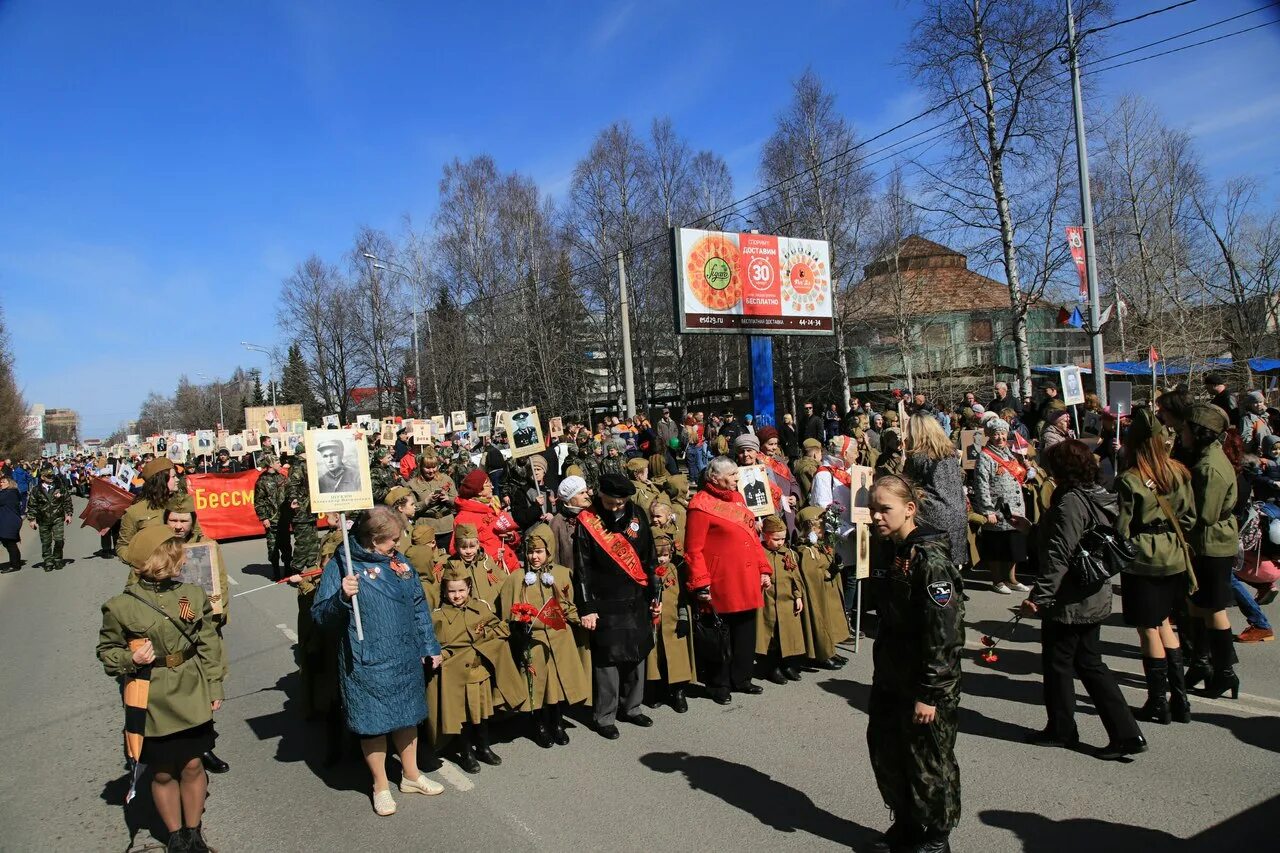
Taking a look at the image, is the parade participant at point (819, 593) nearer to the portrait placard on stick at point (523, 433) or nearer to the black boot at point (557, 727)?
the black boot at point (557, 727)

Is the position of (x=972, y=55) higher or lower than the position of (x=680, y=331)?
higher

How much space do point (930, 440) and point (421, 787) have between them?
4.43m

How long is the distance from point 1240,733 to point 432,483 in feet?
25.8

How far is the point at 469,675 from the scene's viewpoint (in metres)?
5.05

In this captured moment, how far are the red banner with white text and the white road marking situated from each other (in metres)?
14.5

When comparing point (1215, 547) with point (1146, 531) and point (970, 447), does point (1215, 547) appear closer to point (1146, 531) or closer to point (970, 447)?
point (1146, 531)

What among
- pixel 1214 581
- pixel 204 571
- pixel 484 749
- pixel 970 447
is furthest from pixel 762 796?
pixel 970 447

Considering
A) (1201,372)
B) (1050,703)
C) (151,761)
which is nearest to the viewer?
(151,761)

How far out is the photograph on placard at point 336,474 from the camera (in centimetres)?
469

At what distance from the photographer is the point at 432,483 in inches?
386

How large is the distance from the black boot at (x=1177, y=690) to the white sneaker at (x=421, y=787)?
176 inches

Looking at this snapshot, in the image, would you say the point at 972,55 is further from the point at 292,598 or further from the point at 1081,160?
→ the point at 292,598

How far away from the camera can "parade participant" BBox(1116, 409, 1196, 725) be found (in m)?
4.96

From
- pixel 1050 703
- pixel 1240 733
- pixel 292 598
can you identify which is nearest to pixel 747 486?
pixel 1050 703
